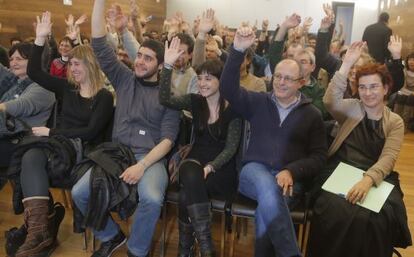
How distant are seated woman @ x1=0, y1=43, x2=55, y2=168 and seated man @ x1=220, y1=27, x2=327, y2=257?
1240 mm

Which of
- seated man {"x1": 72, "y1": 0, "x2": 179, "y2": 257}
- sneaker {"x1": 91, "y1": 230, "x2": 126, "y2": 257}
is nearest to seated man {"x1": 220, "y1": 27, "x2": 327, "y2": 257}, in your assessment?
seated man {"x1": 72, "y1": 0, "x2": 179, "y2": 257}

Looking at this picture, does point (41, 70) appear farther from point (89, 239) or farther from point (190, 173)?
point (190, 173)

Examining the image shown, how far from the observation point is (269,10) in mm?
11297

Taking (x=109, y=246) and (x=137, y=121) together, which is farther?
(x=137, y=121)

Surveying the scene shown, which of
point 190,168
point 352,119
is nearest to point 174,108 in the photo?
point 190,168

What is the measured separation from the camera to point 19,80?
2527 millimetres

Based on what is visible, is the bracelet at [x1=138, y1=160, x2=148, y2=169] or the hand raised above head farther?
the hand raised above head

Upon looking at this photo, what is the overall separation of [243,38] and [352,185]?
916 mm

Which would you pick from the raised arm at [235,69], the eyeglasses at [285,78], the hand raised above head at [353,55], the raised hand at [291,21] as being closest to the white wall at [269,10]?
the raised hand at [291,21]

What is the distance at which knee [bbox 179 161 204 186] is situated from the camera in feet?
6.16

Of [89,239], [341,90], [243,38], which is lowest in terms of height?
[89,239]

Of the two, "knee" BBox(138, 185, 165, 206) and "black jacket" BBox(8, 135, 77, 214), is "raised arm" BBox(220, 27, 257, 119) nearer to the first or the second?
"knee" BBox(138, 185, 165, 206)

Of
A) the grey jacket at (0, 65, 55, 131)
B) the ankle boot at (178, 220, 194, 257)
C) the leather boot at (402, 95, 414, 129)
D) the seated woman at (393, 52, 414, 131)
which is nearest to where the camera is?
the ankle boot at (178, 220, 194, 257)

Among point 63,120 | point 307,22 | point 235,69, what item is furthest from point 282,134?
point 307,22
